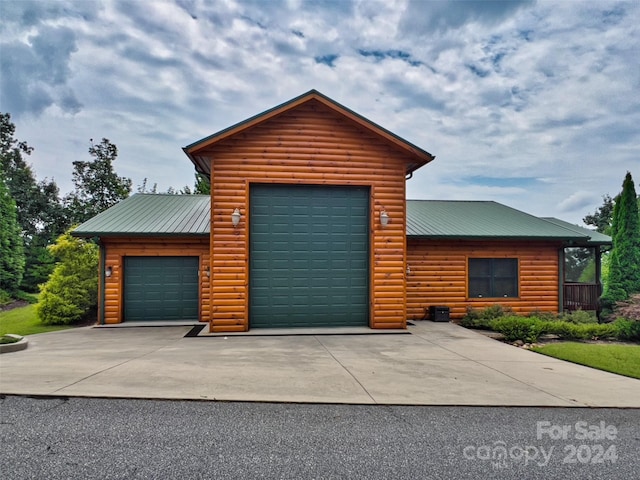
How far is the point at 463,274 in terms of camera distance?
12.0m

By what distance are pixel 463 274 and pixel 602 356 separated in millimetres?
5301

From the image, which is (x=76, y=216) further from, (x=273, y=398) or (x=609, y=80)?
(x=609, y=80)

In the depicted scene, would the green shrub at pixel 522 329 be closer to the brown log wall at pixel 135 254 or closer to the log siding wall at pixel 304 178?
the log siding wall at pixel 304 178

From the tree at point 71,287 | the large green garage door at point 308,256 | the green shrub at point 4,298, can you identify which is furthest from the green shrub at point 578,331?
the green shrub at point 4,298

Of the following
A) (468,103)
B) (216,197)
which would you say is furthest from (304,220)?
(468,103)

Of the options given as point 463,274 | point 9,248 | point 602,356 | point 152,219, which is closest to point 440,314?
point 463,274

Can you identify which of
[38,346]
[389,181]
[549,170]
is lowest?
[38,346]

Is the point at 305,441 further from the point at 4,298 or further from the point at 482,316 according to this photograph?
the point at 4,298

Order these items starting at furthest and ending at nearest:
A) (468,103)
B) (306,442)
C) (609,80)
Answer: (468,103) → (609,80) → (306,442)

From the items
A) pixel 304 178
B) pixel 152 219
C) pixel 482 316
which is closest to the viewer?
pixel 304 178

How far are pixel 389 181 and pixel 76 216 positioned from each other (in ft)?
95.7

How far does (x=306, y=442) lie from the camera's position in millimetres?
3203

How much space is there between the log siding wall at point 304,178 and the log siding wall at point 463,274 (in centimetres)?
239

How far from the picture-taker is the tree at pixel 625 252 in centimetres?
1169
